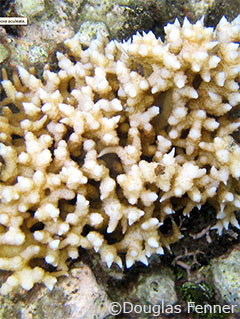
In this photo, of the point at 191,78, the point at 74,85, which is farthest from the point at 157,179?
the point at 74,85

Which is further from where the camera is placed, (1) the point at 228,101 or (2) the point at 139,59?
(1) the point at 228,101

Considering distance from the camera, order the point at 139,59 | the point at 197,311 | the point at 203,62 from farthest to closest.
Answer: the point at 197,311 → the point at 139,59 → the point at 203,62

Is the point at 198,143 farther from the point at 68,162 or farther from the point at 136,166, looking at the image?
the point at 68,162

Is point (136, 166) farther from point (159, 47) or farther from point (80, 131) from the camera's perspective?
point (159, 47)

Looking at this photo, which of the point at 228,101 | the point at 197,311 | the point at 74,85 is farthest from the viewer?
the point at 197,311

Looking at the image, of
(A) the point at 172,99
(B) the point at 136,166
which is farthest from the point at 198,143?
(B) the point at 136,166

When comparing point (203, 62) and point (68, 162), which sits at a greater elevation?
point (203, 62)

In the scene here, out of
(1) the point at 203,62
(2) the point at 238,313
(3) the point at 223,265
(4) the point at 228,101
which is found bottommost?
(2) the point at 238,313
